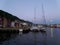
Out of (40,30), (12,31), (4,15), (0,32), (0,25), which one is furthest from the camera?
(40,30)

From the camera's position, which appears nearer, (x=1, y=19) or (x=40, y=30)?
(x=1, y=19)

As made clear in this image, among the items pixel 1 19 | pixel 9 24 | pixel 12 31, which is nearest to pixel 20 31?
pixel 12 31

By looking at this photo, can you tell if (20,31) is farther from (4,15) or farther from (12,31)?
(4,15)

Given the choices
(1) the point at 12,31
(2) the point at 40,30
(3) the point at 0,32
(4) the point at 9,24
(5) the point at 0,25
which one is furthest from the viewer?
(4) the point at 9,24

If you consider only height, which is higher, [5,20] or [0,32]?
[5,20]

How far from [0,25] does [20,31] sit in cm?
938

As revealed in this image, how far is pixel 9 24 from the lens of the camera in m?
84.5

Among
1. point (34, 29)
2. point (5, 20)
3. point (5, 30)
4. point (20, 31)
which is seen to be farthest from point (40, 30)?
point (5, 30)

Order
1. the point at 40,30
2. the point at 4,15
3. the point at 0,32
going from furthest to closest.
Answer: the point at 40,30, the point at 4,15, the point at 0,32

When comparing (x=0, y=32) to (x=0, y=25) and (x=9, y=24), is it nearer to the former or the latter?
(x=0, y=25)

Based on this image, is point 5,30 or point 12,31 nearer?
point 5,30

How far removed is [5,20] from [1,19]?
4.55 m

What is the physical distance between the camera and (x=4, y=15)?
7388cm

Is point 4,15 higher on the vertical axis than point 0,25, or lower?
higher
